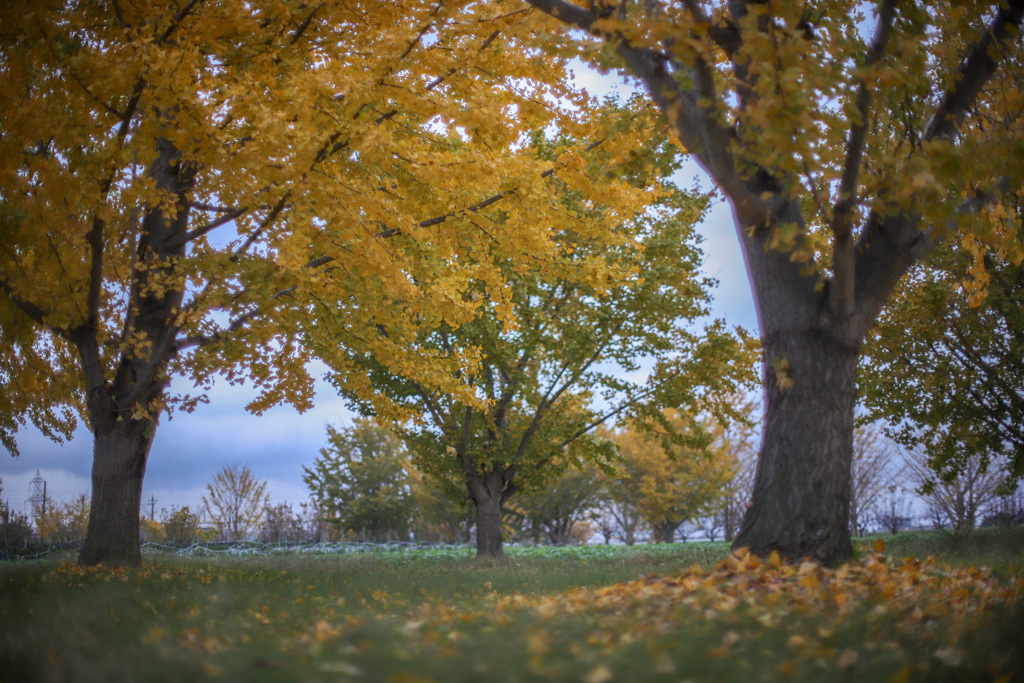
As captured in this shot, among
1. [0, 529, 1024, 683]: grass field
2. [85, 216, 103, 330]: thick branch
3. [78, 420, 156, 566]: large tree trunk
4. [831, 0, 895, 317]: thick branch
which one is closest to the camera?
[0, 529, 1024, 683]: grass field

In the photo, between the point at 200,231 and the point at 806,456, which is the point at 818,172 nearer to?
the point at 806,456

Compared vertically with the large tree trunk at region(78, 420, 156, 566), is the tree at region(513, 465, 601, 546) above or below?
below

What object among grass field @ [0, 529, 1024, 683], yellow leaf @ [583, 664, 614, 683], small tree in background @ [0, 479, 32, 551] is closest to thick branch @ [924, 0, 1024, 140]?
grass field @ [0, 529, 1024, 683]

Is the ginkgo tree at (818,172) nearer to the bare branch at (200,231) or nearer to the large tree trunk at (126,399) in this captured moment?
the bare branch at (200,231)

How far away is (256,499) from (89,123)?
2550 cm

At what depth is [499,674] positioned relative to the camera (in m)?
2.09

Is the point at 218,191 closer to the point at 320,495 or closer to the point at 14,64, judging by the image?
the point at 14,64

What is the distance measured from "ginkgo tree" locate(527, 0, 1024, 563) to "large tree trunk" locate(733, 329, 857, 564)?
0.01 m

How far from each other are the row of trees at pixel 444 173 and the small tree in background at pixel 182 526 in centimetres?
1322

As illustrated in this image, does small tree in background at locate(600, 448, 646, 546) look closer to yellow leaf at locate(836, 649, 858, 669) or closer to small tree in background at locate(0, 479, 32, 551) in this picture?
small tree in background at locate(0, 479, 32, 551)

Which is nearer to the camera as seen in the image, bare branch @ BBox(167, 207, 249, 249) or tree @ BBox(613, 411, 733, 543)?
bare branch @ BBox(167, 207, 249, 249)

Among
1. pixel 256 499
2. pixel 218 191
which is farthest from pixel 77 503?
pixel 218 191

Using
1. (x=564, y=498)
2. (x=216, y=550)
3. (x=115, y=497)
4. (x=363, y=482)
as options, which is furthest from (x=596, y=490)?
(x=115, y=497)

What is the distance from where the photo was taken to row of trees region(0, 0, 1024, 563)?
4.32 metres
